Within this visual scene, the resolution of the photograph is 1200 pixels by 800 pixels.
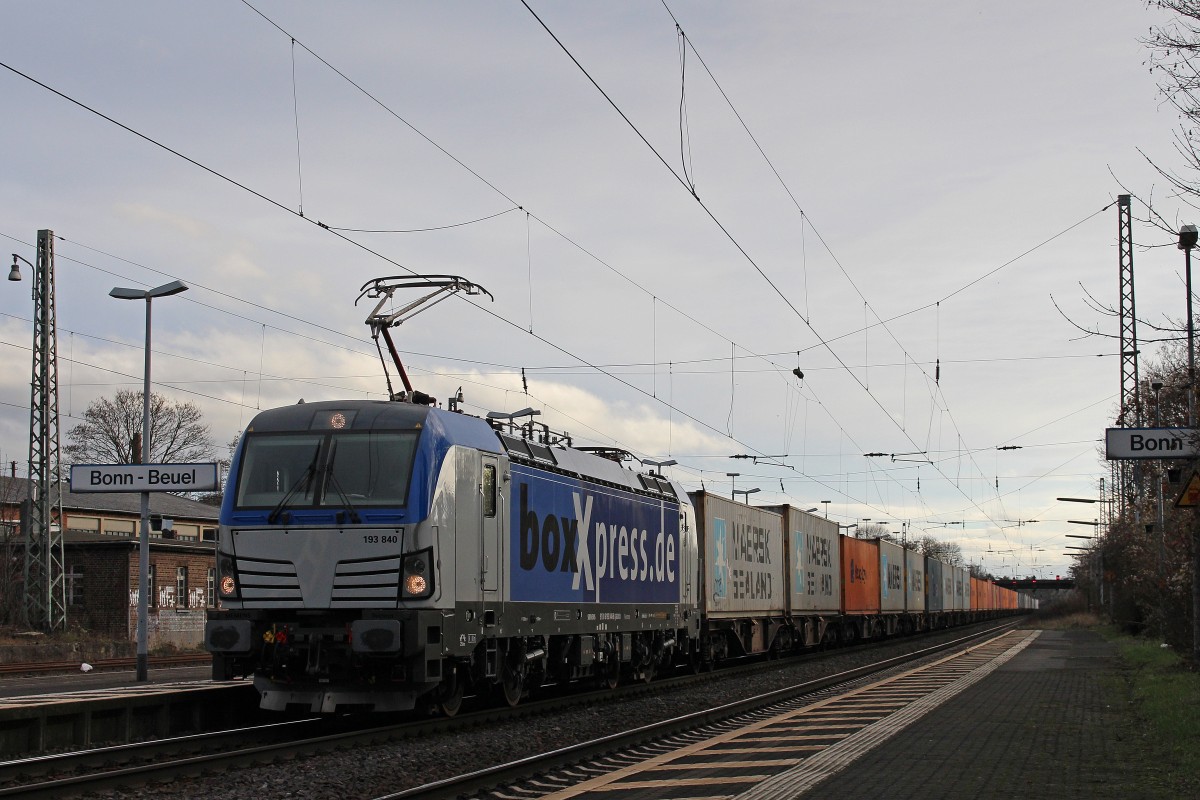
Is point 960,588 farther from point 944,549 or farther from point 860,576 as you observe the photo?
point 944,549

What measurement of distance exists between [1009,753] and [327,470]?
7790 millimetres

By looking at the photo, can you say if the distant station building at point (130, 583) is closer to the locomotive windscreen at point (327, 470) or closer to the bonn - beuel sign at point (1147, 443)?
the locomotive windscreen at point (327, 470)

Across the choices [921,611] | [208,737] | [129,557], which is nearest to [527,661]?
[208,737]

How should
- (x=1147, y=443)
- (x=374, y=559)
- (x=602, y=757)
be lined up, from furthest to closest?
(x=1147, y=443)
(x=374, y=559)
(x=602, y=757)

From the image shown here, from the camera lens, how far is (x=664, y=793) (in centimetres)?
1035

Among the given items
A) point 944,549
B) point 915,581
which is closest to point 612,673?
point 915,581

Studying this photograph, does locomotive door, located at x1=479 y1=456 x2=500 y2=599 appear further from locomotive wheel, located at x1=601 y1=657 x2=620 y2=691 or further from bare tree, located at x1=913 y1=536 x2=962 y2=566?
bare tree, located at x1=913 y1=536 x2=962 y2=566

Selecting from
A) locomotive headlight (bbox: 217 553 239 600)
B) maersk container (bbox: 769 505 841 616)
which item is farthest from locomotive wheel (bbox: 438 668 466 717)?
maersk container (bbox: 769 505 841 616)

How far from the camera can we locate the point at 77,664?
98.2 feet

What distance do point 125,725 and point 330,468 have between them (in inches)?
139

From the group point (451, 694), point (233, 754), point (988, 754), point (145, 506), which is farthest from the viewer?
point (145, 506)

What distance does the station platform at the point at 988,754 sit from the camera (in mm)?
10430

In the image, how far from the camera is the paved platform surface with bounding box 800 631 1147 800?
1047 centimetres

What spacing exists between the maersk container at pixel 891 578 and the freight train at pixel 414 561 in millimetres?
26291
